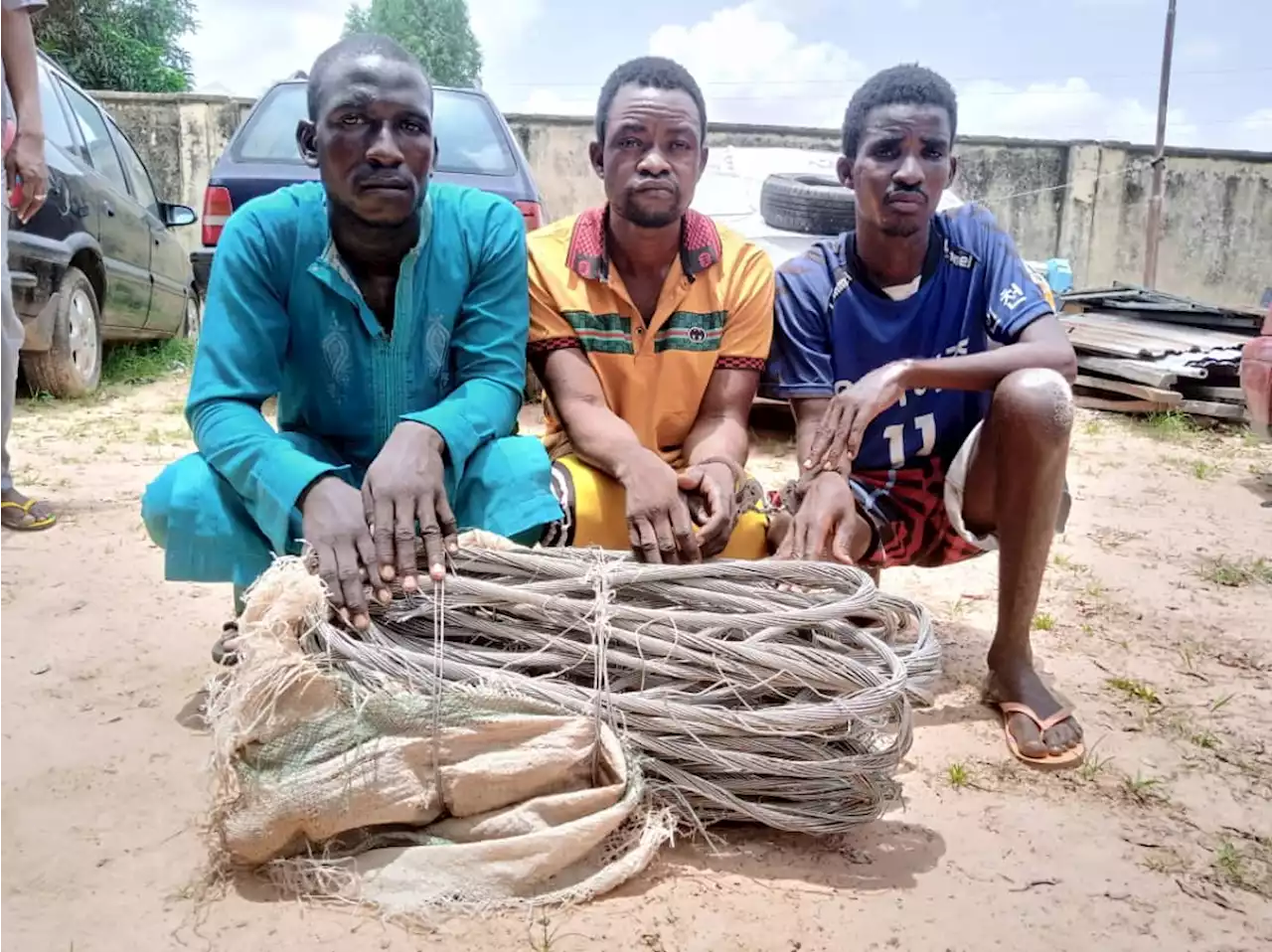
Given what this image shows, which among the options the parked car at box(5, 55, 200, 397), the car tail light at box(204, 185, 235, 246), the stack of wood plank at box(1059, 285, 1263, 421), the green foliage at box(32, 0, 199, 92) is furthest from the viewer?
the green foliage at box(32, 0, 199, 92)

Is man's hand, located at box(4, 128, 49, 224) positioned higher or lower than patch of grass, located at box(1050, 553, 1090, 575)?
higher

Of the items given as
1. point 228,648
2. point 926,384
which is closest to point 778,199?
point 926,384

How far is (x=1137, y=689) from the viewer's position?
2.59 meters

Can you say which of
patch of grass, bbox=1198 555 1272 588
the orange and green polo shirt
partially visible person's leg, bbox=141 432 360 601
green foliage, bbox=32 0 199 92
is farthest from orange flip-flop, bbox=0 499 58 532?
green foliage, bbox=32 0 199 92

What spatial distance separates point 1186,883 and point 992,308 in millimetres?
1312

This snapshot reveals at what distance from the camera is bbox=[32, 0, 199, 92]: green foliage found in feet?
48.6

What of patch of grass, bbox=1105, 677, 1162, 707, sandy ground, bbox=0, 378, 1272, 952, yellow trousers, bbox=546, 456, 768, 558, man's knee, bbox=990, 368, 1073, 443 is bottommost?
sandy ground, bbox=0, 378, 1272, 952

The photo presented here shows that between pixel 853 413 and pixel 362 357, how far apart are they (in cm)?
105

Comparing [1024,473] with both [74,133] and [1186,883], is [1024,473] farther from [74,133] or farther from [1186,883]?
[74,133]

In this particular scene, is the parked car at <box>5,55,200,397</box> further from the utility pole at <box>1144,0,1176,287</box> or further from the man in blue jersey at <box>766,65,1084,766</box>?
the utility pole at <box>1144,0,1176,287</box>

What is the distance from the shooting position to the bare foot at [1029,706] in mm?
2240

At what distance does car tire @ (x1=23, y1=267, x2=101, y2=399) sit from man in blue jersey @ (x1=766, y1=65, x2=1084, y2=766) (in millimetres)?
4242

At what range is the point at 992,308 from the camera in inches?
98.0

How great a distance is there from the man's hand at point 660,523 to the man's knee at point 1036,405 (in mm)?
789
